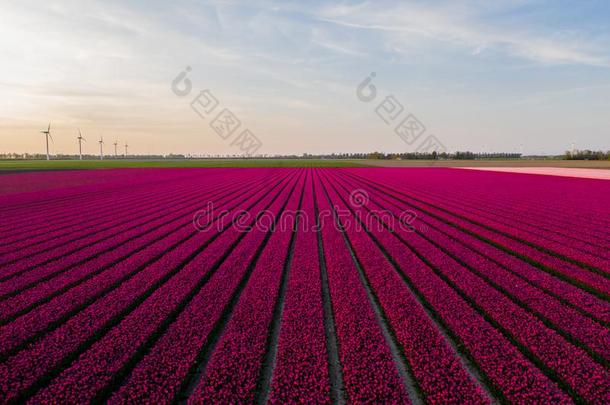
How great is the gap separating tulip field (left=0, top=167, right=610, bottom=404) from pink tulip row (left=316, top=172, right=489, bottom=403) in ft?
0.09

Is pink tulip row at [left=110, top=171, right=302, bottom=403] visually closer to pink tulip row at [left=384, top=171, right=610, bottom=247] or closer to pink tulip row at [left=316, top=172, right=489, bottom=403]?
pink tulip row at [left=316, top=172, right=489, bottom=403]

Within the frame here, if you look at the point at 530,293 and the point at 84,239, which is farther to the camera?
the point at 84,239

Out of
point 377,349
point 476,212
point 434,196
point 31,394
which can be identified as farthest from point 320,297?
point 434,196

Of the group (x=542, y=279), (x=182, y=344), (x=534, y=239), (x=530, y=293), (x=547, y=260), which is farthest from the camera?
(x=534, y=239)

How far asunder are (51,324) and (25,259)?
4817mm

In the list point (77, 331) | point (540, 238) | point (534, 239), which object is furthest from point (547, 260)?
point (77, 331)

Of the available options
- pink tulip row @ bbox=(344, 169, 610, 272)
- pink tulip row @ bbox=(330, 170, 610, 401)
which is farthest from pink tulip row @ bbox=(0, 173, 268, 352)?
pink tulip row @ bbox=(344, 169, 610, 272)

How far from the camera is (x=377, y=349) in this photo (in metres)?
4.69

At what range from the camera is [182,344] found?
484 cm

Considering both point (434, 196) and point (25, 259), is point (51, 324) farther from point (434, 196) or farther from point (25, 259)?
point (434, 196)

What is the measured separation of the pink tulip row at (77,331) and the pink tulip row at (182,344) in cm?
83

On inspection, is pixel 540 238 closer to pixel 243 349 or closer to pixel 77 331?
pixel 243 349

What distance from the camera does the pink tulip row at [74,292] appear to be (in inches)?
204

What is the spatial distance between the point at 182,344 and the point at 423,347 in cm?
370
